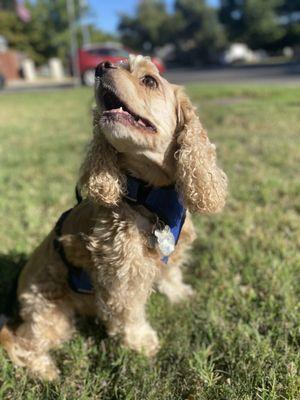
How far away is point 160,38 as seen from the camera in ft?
233

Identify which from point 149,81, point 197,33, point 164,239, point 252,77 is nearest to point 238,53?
point 197,33

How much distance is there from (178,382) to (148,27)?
7485 cm

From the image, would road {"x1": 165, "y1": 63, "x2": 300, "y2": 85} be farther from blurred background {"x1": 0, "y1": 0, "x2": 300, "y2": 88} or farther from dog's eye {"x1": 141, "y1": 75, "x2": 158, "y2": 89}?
dog's eye {"x1": 141, "y1": 75, "x2": 158, "y2": 89}

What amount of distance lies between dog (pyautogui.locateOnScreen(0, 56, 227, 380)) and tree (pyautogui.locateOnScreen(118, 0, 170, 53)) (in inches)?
2894

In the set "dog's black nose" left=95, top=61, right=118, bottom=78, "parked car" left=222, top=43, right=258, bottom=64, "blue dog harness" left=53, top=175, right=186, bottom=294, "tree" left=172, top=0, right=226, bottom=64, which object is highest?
"dog's black nose" left=95, top=61, right=118, bottom=78

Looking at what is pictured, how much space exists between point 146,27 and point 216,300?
74.4 metres

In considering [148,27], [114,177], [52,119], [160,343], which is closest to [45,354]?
[160,343]

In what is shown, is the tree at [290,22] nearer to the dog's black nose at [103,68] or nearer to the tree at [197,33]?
the tree at [197,33]

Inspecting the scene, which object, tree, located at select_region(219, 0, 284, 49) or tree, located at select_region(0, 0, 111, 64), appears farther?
tree, located at select_region(219, 0, 284, 49)

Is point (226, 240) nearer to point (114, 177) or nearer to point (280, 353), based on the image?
point (280, 353)

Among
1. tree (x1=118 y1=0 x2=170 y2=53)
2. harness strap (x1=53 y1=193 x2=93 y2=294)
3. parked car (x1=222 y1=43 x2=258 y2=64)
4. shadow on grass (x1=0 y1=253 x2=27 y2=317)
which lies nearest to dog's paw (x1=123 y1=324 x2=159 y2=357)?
harness strap (x1=53 y1=193 x2=93 y2=294)

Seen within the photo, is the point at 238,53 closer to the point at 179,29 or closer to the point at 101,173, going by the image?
the point at 179,29

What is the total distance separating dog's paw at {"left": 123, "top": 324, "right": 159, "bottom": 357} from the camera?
9.11ft

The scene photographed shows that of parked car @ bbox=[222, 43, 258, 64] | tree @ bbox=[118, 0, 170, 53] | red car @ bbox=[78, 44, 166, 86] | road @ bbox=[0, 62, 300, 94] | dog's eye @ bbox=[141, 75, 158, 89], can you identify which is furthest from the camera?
tree @ bbox=[118, 0, 170, 53]
